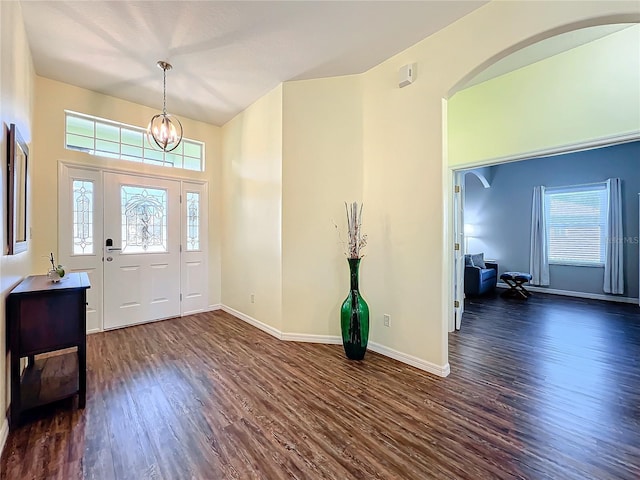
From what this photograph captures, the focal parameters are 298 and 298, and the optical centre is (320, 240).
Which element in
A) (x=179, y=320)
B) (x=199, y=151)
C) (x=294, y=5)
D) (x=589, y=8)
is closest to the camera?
(x=589, y=8)

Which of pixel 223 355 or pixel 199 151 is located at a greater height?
pixel 199 151

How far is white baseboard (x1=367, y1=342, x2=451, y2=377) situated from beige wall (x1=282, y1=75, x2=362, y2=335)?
485 mm

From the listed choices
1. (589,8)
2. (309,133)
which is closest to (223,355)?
(309,133)

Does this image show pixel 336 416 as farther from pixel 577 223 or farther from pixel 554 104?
pixel 577 223

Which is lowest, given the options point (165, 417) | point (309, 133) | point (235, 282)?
point (165, 417)

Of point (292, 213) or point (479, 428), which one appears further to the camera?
point (292, 213)

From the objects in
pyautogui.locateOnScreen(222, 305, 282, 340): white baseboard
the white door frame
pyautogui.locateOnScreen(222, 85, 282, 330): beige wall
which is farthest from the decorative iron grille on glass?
pyautogui.locateOnScreen(222, 305, 282, 340): white baseboard

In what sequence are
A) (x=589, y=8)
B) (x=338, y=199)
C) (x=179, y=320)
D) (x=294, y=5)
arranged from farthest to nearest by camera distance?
(x=179, y=320) → (x=338, y=199) → (x=294, y=5) → (x=589, y=8)

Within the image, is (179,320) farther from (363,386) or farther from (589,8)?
(589,8)

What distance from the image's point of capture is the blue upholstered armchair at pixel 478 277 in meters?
5.84

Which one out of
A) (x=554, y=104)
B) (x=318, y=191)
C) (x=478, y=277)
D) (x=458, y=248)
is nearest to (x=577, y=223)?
(x=478, y=277)

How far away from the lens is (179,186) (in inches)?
173

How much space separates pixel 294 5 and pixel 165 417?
3.13m

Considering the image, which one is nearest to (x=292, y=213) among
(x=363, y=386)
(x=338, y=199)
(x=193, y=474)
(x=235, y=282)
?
(x=338, y=199)
